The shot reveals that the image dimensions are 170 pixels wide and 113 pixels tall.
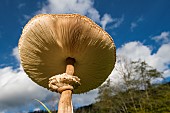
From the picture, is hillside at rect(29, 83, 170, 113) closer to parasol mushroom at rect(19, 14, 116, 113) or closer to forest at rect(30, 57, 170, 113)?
forest at rect(30, 57, 170, 113)

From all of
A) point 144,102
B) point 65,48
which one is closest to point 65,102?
point 65,48

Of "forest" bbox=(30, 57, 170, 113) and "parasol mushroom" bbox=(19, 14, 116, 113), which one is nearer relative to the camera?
"parasol mushroom" bbox=(19, 14, 116, 113)

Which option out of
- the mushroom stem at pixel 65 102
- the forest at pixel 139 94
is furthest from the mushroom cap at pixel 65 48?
the forest at pixel 139 94

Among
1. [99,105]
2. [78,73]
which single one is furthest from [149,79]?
[78,73]

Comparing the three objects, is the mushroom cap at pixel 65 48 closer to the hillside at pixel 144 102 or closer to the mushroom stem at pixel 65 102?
the mushroom stem at pixel 65 102

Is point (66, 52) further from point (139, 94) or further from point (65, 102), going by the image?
point (139, 94)

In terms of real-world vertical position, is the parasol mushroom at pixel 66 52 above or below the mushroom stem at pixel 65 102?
above

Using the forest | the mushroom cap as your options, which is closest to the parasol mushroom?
the mushroom cap
